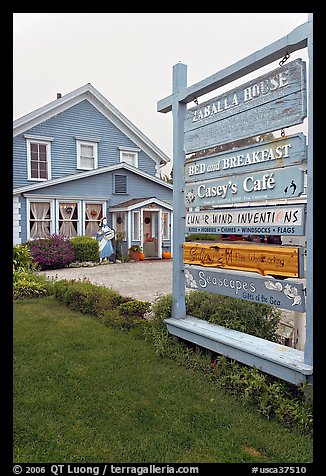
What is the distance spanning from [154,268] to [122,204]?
167 inches

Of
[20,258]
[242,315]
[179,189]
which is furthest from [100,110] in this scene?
[242,315]

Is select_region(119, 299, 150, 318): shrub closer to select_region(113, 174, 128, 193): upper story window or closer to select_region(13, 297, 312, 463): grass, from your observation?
select_region(13, 297, 312, 463): grass

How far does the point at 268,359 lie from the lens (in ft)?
10.7

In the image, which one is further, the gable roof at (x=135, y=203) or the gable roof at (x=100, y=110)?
the gable roof at (x=135, y=203)

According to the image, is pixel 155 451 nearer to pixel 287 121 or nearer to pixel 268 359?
pixel 268 359

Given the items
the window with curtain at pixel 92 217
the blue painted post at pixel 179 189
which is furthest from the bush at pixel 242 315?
the window with curtain at pixel 92 217

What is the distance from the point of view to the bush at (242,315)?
4.21 m

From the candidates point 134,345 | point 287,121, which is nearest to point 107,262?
point 134,345

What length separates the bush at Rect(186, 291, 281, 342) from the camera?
4.21 meters

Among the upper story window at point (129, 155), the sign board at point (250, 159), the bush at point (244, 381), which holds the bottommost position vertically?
the bush at point (244, 381)

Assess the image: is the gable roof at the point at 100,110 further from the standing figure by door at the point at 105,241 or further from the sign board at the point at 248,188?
the sign board at the point at 248,188

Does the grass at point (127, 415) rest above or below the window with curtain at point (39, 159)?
below

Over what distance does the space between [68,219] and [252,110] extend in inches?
512

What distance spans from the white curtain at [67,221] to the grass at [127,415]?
37.2ft
